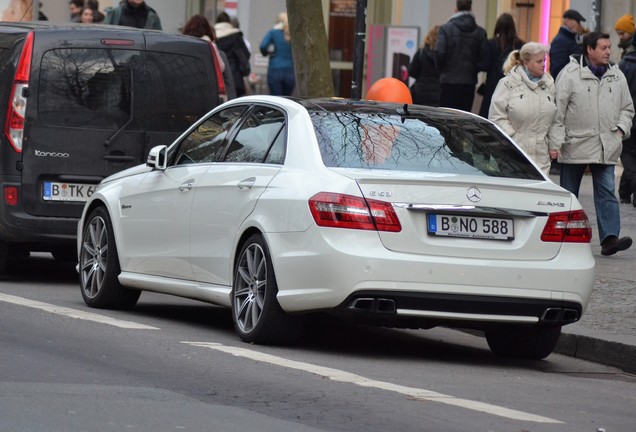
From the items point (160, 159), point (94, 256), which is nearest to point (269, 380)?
point (160, 159)

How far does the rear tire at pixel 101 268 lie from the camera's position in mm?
11609

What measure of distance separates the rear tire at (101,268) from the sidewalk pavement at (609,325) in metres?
2.90

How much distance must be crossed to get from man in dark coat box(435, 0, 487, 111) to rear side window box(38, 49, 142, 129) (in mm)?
8617

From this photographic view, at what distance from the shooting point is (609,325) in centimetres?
1130

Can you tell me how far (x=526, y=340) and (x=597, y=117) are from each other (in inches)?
226

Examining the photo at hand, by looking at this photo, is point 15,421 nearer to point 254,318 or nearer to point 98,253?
point 254,318

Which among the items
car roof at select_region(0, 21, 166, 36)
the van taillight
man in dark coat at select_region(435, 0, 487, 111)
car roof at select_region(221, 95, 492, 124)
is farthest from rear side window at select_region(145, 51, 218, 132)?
man in dark coat at select_region(435, 0, 487, 111)

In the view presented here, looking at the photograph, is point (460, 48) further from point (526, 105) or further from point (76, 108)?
point (76, 108)

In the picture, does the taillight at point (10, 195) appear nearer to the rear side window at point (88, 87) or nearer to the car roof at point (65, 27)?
the rear side window at point (88, 87)

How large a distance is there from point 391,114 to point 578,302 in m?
1.62

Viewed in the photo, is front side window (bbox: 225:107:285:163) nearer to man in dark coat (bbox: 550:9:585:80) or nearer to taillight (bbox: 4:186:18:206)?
taillight (bbox: 4:186:18:206)

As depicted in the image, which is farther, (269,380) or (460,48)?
(460,48)

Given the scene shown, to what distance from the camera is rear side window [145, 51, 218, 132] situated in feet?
43.8

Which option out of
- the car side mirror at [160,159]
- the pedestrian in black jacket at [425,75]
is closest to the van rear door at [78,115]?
the car side mirror at [160,159]
